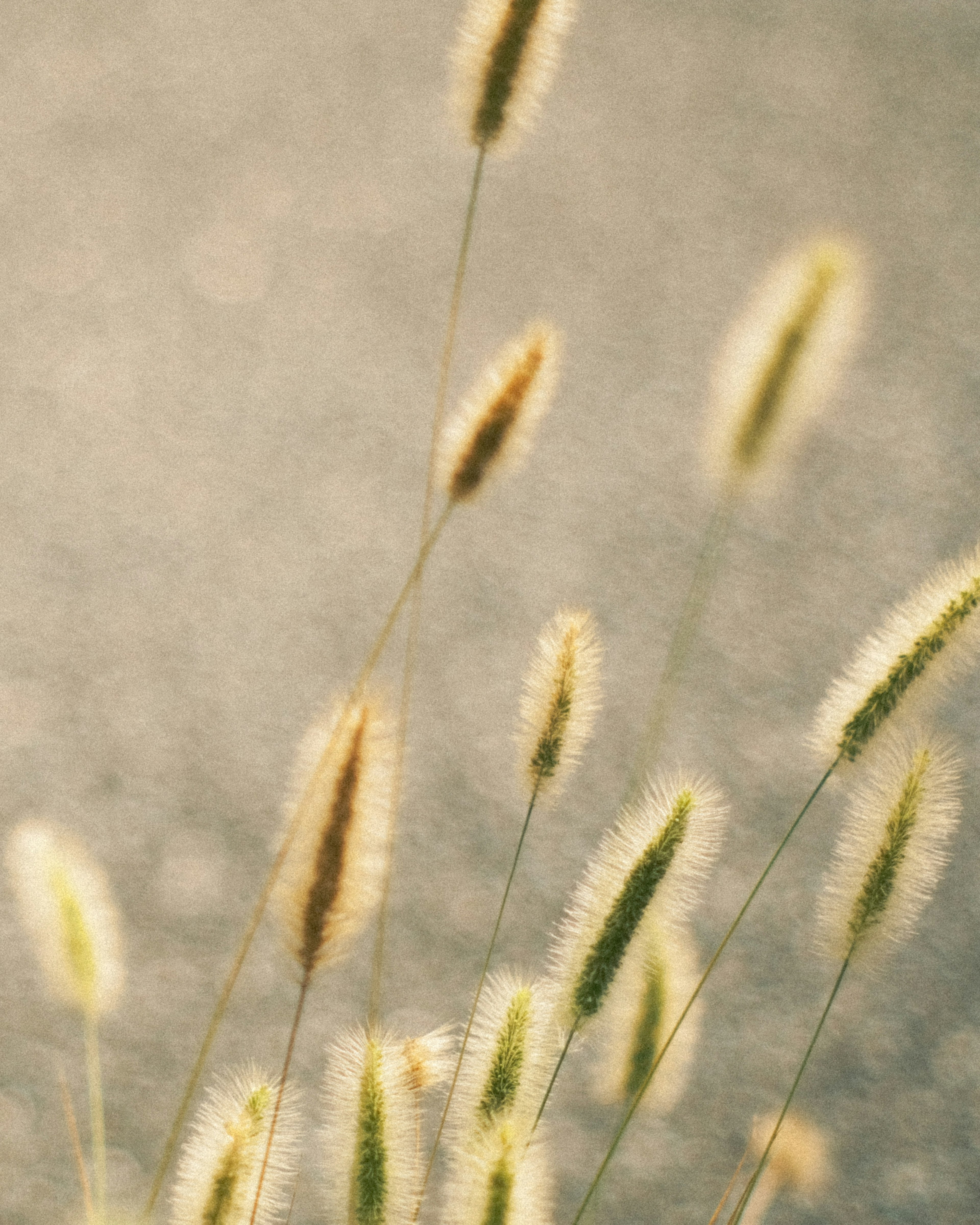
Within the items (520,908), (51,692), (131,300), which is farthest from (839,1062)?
(131,300)

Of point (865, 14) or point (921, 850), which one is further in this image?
point (865, 14)

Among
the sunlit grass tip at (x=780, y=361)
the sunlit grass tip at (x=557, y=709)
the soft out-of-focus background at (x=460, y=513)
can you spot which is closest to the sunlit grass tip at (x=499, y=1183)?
the sunlit grass tip at (x=557, y=709)

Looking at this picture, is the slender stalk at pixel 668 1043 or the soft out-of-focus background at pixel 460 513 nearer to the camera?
the slender stalk at pixel 668 1043

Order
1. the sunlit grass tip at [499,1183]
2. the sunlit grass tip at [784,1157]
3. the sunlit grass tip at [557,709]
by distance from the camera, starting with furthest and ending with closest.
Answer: the sunlit grass tip at [784,1157] → the sunlit grass tip at [557,709] → the sunlit grass tip at [499,1183]

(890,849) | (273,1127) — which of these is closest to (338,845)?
(273,1127)

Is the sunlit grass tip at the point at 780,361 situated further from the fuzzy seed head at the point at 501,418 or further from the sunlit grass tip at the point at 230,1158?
the sunlit grass tip at the point at 230,1158

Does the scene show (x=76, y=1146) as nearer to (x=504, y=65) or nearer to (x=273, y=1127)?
(x=273, y=1127)

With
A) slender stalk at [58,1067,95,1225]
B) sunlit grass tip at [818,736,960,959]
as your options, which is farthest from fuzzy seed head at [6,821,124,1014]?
sunlit grass tip at [818,736,960,959]

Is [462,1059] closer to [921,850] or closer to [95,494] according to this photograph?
[921,850]
